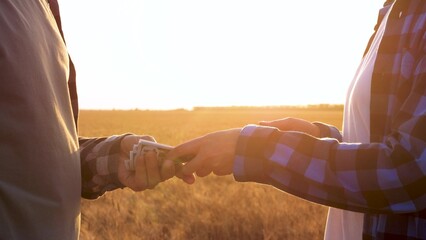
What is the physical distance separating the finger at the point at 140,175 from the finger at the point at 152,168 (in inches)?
0.4

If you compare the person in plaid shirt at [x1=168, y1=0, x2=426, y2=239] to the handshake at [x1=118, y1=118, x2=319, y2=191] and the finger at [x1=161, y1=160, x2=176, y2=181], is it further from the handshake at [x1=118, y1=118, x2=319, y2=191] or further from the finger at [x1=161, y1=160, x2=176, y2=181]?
the finger at [x1=161, y1=160, x2=176, y2=181]

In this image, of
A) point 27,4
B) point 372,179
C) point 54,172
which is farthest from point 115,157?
point 372,179

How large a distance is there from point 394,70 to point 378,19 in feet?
1.49

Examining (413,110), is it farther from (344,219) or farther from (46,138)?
(46,138)

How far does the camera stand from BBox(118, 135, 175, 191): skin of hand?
1.88 m

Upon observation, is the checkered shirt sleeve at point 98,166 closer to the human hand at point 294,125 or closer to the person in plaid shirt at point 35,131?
the person in plaid shirt at point 35,131

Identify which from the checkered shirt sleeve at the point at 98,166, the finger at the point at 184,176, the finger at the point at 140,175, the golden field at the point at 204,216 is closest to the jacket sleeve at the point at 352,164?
the finger at the point at 184,176

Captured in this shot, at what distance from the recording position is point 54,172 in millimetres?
1479

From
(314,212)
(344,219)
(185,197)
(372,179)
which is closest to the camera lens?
(372,179)

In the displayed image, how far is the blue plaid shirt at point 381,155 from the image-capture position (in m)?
1.34

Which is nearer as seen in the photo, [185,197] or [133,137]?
[133,137]

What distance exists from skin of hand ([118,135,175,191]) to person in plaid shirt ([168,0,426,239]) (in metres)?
0.21

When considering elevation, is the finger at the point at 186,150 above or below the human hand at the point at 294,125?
below

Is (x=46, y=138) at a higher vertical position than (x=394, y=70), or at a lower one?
lower
